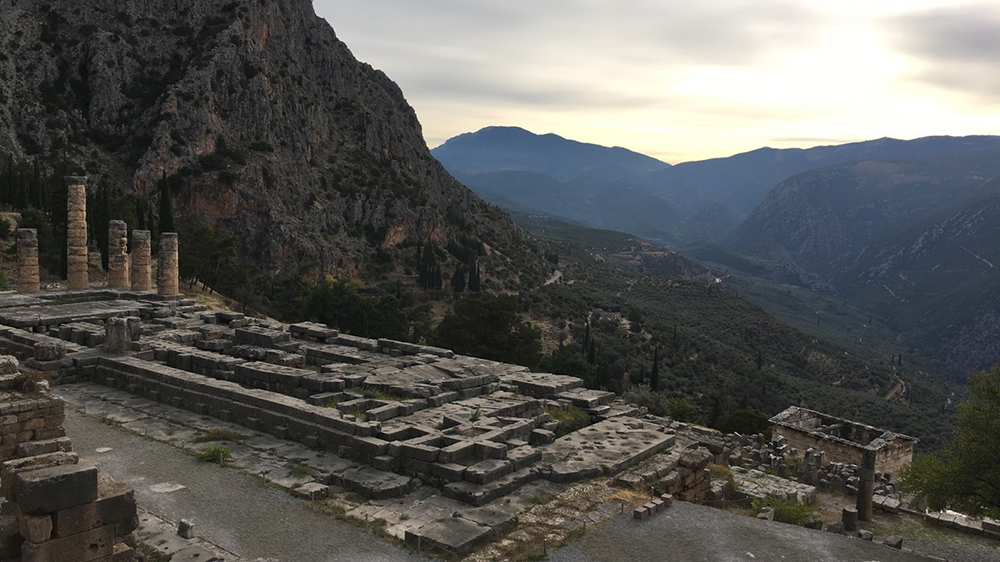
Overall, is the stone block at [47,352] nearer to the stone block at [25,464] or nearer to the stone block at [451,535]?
the stone block at [25,464]

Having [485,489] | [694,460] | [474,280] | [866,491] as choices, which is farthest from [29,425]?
[474,280]

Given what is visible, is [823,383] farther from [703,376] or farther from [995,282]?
[995,282]

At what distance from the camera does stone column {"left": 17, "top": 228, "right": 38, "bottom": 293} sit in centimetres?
2880

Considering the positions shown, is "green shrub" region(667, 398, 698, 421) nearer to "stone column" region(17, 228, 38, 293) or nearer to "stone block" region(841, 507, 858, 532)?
"stone block" region(841, 507, 858, 532)

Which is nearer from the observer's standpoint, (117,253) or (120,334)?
(120,334)

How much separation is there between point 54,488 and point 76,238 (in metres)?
27.8

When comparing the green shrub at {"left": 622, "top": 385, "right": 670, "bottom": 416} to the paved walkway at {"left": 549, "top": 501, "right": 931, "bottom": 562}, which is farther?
the green shrub at {"left": 622, "top": 385, "right": 670, "bottom": 416}

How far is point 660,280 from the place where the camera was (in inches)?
4557

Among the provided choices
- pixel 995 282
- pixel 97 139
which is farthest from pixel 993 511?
pixel 995 282

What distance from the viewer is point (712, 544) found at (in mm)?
10711

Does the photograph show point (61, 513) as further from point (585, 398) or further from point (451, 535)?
point (585, 398)

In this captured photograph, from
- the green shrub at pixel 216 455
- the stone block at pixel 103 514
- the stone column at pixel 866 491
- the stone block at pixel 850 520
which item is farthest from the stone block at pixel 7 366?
the stone column at pixel 866 491

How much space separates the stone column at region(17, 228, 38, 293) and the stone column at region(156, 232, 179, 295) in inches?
189

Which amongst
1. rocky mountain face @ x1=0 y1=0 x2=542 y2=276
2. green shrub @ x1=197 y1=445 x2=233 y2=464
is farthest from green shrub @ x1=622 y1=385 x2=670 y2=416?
rocky mountain face @ x1=0 y1=0 x2=542 y2=276
